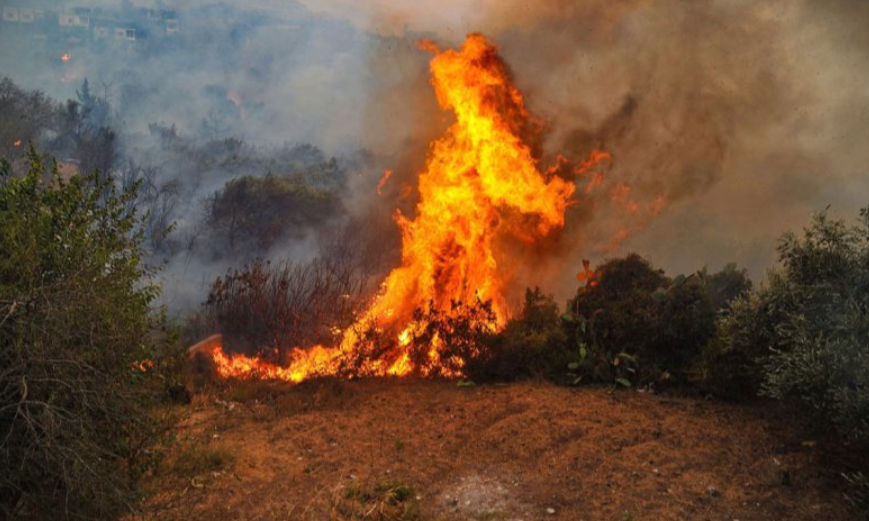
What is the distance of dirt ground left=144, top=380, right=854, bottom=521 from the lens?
16.0 feet

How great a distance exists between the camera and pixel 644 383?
785 cm

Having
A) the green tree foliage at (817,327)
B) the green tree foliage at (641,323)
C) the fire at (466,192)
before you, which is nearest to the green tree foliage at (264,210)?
the fire at (466,192)

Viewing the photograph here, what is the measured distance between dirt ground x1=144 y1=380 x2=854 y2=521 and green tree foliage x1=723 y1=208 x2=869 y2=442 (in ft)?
2.14

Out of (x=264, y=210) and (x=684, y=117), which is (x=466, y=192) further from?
(x=264, y=210)

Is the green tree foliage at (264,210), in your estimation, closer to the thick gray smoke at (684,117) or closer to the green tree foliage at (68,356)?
the thick gray smoke at (684,117)

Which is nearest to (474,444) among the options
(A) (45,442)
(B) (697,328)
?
(B) (697,328)

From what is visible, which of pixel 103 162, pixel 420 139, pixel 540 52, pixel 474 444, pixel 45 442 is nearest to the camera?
pixel 45 442

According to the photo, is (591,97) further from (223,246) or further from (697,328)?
(223,246)

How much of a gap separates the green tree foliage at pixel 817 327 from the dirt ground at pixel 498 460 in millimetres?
652

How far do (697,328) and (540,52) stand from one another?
604 cm

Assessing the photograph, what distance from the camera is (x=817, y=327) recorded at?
5629 mm

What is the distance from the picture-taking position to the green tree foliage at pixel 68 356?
3.54 meters

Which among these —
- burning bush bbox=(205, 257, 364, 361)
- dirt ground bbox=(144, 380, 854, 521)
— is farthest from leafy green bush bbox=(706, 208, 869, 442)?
burning bush bbox=(205, 257, 364, 361)

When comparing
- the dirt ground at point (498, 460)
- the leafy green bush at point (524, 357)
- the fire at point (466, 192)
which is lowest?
the dirt ground at point (498, 460)
